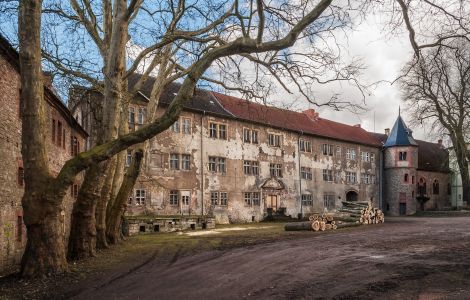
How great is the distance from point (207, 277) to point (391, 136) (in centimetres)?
4589

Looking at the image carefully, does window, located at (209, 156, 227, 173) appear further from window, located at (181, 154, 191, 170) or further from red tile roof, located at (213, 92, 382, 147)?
red tile roof, located at (213, 92, 382, 147)

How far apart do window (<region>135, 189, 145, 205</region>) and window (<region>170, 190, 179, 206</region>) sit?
208cm

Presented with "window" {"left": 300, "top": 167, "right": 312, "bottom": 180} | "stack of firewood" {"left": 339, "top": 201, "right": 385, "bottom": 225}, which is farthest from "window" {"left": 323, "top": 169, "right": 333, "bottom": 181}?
"stack of firewood" {"left": 339, "top": 201, "right": 385, "bottom": 225}

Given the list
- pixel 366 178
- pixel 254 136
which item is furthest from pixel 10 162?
pixel 366 178

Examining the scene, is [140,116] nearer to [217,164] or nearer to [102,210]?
[217,164]

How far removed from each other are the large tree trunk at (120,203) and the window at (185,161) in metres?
14.3

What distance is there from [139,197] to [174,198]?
8.54 feet

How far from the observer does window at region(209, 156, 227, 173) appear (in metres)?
34.1

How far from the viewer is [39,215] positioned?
32.8 feet

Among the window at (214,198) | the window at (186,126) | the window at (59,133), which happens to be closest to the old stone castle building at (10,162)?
the window at (59,133)

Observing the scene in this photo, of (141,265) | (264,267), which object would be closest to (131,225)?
(141,265)

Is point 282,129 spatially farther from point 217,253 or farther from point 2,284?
point 2,284

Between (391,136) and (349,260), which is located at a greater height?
(391,136)

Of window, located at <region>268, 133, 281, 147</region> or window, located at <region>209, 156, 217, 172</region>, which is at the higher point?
window, located at <region>268, 133, 281, 147</region>
